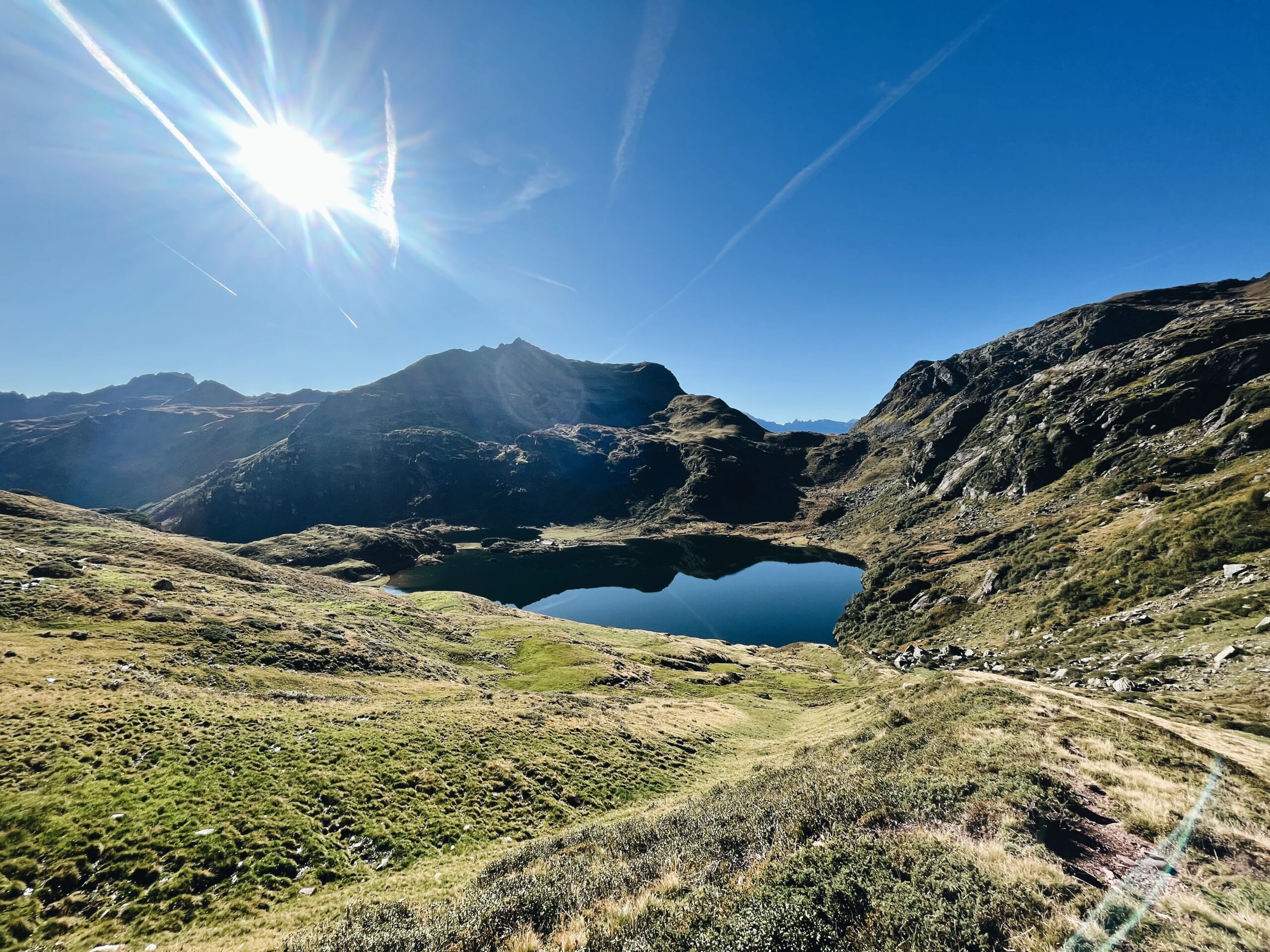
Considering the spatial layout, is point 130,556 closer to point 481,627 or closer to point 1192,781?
point 481,627

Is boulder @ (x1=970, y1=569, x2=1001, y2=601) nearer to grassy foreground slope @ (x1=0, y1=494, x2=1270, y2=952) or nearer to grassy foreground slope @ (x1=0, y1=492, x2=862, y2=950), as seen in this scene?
grassy foreground slope @ (x1=0, y1=492, x2=862, y2=950)

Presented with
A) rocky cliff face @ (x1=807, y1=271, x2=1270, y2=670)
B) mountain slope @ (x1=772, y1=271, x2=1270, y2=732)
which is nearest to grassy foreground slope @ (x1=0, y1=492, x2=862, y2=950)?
mountain slope @ (x1=772, y1=271, x2=1270, y2=732)

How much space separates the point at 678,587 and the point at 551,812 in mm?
132847

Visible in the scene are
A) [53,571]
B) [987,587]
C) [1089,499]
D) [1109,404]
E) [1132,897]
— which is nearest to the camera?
[1132,897]

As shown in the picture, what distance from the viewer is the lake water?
4386 inches

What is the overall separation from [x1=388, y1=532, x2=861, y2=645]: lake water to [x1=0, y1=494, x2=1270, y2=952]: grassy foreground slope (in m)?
75.7

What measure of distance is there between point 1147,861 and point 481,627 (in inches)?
2852

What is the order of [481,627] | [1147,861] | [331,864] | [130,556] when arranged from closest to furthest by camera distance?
[1147,861], [331,864], [130,556], [481,627]

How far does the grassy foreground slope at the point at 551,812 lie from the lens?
9.05 metres

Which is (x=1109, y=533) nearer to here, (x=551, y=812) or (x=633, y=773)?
(x=633, y=773)

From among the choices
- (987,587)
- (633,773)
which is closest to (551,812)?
(633,773)

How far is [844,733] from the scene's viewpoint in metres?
28.2

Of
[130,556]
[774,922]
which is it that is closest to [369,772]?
[774,922]

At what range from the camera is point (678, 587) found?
496 feet
